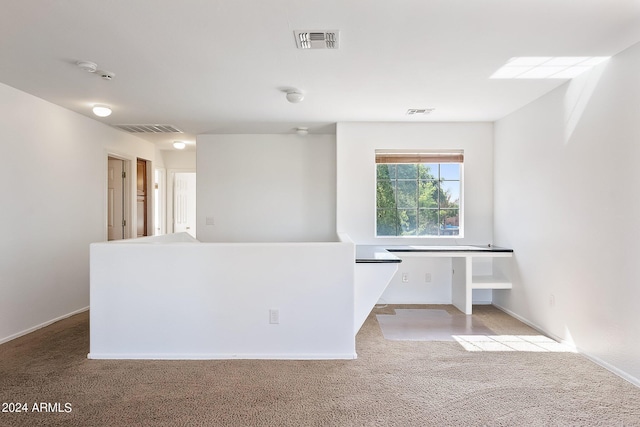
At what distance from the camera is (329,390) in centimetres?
252

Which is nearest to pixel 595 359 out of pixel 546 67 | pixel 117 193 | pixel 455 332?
pixel 455 332

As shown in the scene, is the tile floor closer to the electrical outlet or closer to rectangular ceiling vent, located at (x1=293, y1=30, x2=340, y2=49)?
the electrical outlet

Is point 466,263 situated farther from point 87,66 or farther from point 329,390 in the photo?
point 87,66

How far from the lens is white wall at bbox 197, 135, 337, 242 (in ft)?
18.3

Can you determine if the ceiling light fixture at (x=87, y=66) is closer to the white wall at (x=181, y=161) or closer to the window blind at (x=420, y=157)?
the window blind at (x=420, y=157)

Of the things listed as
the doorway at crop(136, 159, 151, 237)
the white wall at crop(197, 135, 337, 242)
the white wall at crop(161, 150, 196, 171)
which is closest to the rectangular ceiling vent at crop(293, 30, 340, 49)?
the white wall at crop(197, 135, 337, 242)

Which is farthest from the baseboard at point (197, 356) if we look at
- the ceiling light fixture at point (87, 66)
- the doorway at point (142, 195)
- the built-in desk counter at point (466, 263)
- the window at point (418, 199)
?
the doorway at point (142, 195)

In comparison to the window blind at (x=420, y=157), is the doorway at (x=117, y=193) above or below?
below

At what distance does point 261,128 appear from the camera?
17.1 ft

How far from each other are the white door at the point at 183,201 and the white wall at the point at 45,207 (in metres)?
2.33

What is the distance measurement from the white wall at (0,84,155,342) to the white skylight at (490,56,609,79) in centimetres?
437

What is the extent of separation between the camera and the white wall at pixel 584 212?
8.87ft

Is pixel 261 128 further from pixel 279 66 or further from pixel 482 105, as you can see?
pixel 482 105

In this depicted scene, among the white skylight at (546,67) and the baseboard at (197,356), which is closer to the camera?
the white skylight at (546,67)
